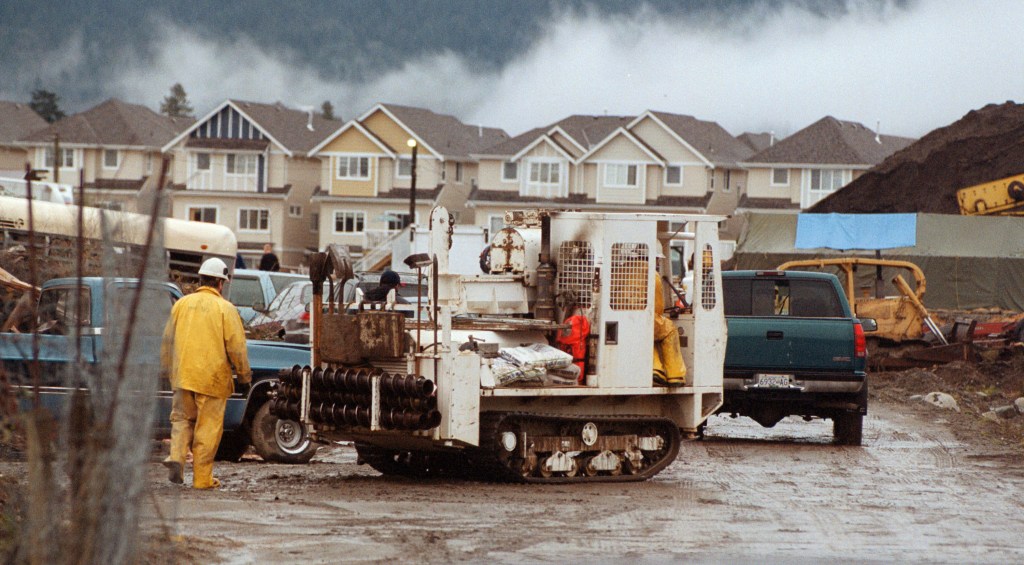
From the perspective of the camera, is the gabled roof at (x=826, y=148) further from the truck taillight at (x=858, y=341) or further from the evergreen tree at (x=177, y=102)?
the evergreen tree at (x=177, y=102)

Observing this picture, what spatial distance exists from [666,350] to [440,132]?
80.9m

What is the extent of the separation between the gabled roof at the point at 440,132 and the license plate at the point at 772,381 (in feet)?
234

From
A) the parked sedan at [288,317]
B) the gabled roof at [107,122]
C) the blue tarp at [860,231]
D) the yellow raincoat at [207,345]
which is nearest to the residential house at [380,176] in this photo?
the gabled roof at [107,122]

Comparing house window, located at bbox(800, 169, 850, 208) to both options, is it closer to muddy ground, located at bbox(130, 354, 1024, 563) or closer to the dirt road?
muddy ground, located at bbox(130, 354, 1024, 563)

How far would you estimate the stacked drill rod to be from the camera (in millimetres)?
12383

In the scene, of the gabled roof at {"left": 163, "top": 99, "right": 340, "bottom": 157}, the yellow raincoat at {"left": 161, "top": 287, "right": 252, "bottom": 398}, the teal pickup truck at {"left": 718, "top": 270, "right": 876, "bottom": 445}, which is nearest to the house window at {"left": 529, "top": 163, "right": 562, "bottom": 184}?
the gabled roof at {"left": 163, "top": 99, "right": 340, "bottom": 157}

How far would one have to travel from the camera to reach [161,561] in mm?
8109

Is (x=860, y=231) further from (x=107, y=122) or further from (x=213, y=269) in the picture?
(x=107, y=122)

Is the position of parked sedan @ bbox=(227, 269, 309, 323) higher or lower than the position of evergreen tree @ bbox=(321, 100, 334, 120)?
lower

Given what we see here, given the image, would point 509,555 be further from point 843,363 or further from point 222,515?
point 843,363

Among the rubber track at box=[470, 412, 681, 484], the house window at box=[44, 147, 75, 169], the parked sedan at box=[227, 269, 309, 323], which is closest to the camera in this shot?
the rubber track at box=[470, 412, 681, 484]

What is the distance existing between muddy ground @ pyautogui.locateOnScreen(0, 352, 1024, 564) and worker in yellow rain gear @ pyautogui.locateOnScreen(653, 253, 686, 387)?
926 millimetres

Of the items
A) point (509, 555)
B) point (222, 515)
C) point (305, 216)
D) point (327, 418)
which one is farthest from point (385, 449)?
point (305, 216)

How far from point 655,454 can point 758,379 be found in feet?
14.4
